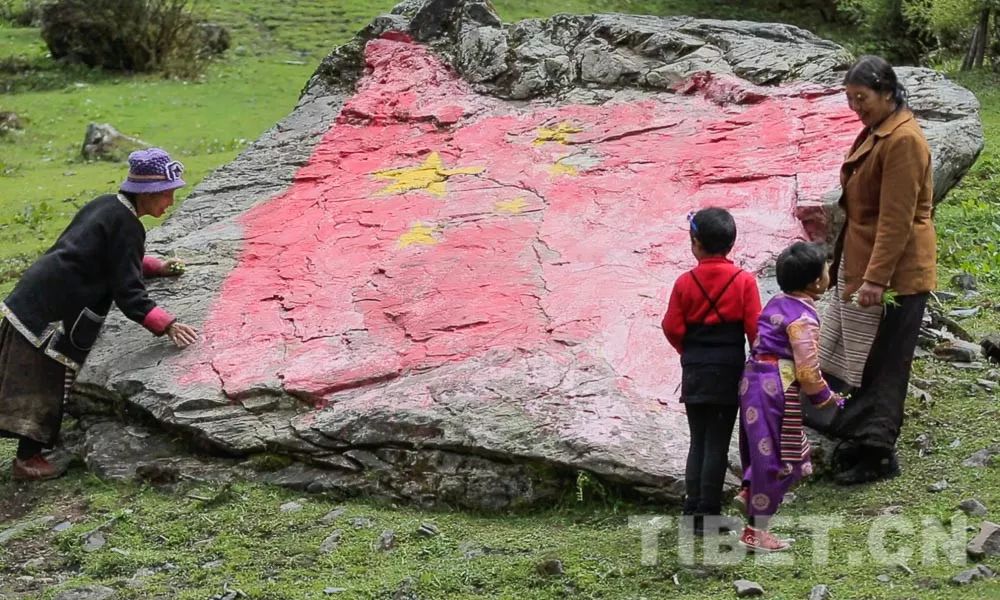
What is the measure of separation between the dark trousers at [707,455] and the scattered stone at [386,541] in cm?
106

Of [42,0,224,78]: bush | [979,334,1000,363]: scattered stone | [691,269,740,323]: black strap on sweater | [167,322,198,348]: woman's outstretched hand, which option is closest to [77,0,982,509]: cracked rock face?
[167,322,198,348]: woman's outstretched hand

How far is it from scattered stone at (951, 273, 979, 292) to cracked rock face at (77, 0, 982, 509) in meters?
1.27

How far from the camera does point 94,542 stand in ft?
15.6

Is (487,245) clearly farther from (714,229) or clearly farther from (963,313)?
(963,313)

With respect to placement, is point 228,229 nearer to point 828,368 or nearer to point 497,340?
point 497,340

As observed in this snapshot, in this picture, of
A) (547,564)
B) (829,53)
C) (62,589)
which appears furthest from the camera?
(829,53)

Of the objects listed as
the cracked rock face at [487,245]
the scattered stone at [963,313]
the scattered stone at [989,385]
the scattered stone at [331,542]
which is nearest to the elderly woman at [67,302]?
the cracked rock face at [487,245]

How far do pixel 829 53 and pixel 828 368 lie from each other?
3.18m

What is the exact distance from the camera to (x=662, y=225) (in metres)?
6.00

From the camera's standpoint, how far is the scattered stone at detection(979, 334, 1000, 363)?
592 cm

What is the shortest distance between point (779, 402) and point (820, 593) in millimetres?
669

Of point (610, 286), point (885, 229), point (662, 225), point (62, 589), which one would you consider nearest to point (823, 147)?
point (662, 225)

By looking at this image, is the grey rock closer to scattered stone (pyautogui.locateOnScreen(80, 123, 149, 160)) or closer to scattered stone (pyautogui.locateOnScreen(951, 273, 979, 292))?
scattered stone (pyautogui.locateOnScreen(951, 273, 979, 292))

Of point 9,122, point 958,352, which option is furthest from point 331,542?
point 9,122
